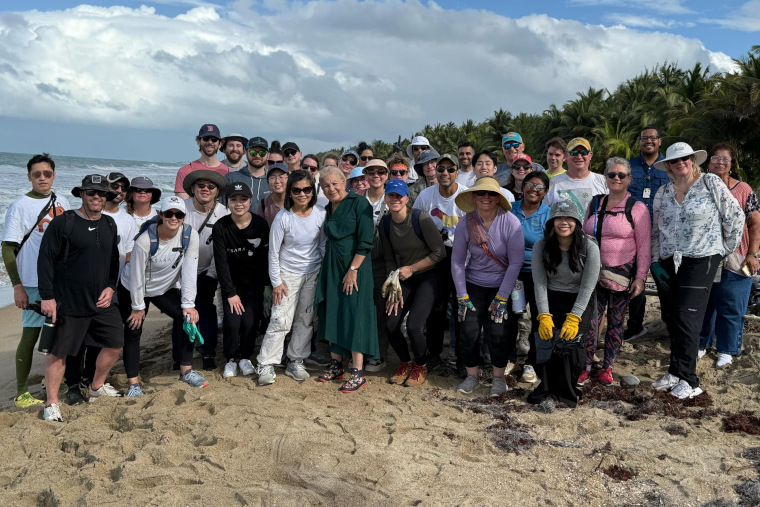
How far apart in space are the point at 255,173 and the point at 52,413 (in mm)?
3063

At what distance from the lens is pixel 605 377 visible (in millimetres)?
5238

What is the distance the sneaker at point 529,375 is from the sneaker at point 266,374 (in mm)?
2274

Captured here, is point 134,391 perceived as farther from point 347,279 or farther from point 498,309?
point 498,309

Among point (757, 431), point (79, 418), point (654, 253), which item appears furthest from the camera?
point (654, 253)

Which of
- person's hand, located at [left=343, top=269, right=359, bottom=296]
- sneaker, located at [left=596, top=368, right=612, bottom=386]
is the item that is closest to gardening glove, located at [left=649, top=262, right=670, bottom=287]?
sneaker, located at [left=596, top=368, right=612, bottom=386]

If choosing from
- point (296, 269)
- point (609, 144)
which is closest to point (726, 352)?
point (296, 269)

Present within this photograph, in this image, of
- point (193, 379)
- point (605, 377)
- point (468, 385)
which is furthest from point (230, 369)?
point (605, 377)

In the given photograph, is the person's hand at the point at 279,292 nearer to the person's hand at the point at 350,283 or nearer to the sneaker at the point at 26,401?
the person's hand at the point at 350,283

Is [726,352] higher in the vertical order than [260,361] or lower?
higher

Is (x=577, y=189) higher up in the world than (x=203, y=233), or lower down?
higher up

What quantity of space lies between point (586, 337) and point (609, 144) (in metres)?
22.7

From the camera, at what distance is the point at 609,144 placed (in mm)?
25500

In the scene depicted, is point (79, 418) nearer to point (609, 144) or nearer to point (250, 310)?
point (250, 310)

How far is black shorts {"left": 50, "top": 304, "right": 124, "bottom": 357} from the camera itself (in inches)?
185
